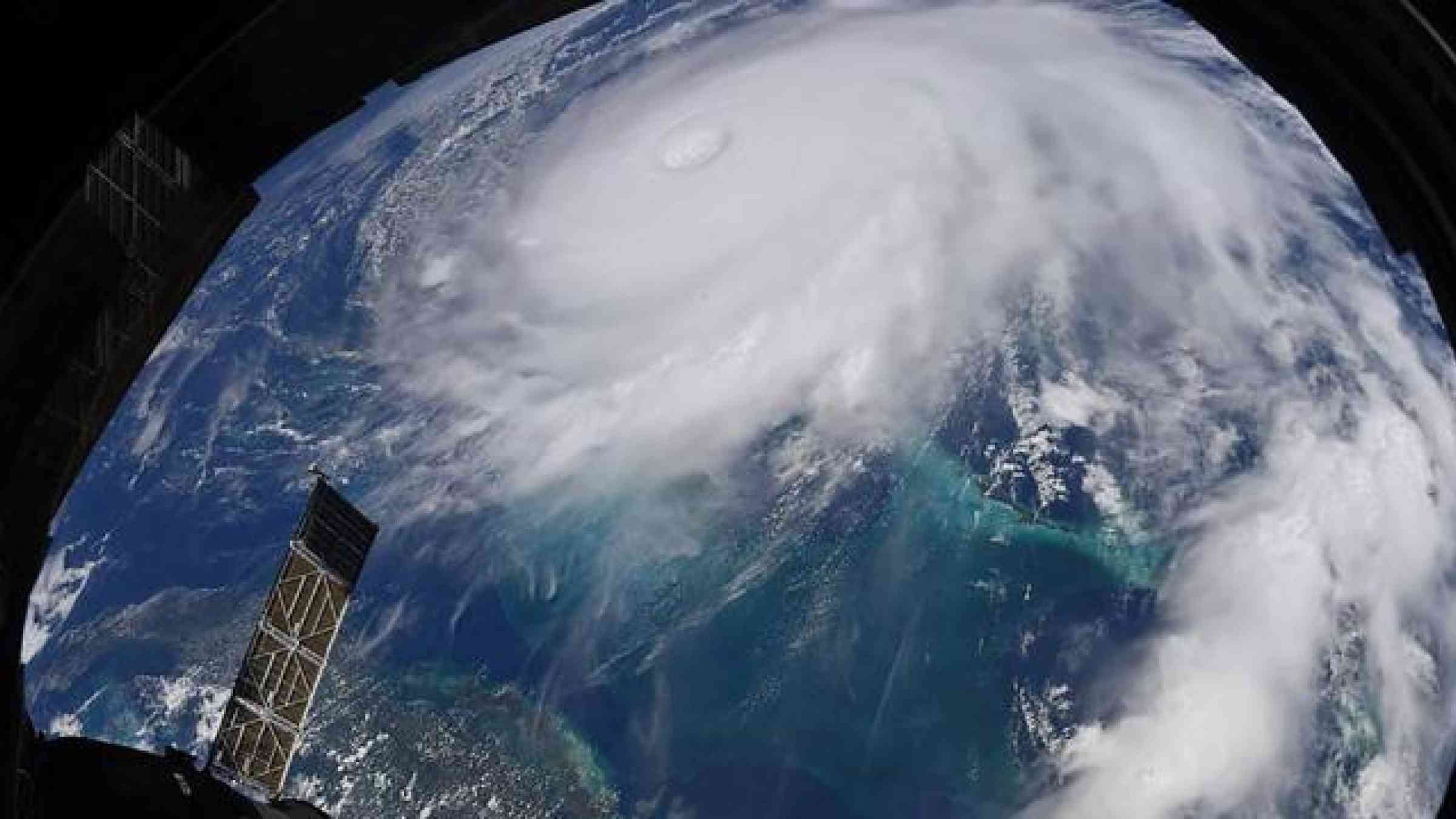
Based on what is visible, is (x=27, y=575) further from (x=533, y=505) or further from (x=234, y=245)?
(x=234, y=245)

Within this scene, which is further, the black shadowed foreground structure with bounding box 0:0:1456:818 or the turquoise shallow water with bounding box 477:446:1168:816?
the turquoise shallow water with bounding box 477:446:1168:816

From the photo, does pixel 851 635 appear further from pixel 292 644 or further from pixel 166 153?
pixel 166 153

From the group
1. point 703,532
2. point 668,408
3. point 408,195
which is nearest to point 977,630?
point 703,532

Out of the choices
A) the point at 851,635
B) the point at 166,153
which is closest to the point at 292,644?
the point at 166,153

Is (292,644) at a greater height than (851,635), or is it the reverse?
(292,644)

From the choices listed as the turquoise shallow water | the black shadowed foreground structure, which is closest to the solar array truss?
the black shadowed foreground structure

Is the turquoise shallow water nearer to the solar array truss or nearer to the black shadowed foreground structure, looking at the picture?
the solar array truss
